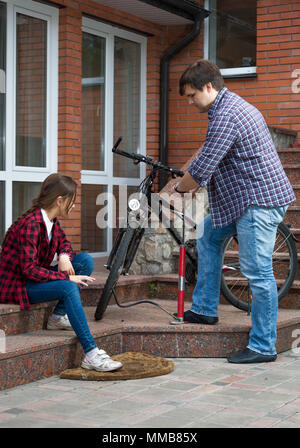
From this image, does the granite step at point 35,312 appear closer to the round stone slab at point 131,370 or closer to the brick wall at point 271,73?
the round stone slab at point 131,370

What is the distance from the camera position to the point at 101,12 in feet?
25.5

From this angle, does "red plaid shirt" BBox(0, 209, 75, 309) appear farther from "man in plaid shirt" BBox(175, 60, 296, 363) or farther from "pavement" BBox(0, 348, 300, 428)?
"man in plaid shirt" BBox(175, 60, 296, 363)

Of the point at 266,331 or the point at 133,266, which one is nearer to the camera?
the point at 266,331

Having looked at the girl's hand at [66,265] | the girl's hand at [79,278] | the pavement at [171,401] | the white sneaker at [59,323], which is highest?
the girl's hand at [66,265]

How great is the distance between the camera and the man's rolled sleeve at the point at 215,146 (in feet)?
15.6

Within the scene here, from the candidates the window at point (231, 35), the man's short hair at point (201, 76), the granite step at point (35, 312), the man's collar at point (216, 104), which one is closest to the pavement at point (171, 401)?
the granite step at point (35, 312)

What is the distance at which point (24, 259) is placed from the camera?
180 inches

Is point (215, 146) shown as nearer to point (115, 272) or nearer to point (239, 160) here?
point (239, 160)

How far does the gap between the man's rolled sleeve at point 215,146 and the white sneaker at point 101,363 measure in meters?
1.22

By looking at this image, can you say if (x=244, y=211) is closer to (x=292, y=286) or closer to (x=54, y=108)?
(x=292, y=286)

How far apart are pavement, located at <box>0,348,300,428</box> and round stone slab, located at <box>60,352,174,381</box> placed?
39 mm

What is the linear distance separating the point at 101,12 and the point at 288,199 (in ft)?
12.2
